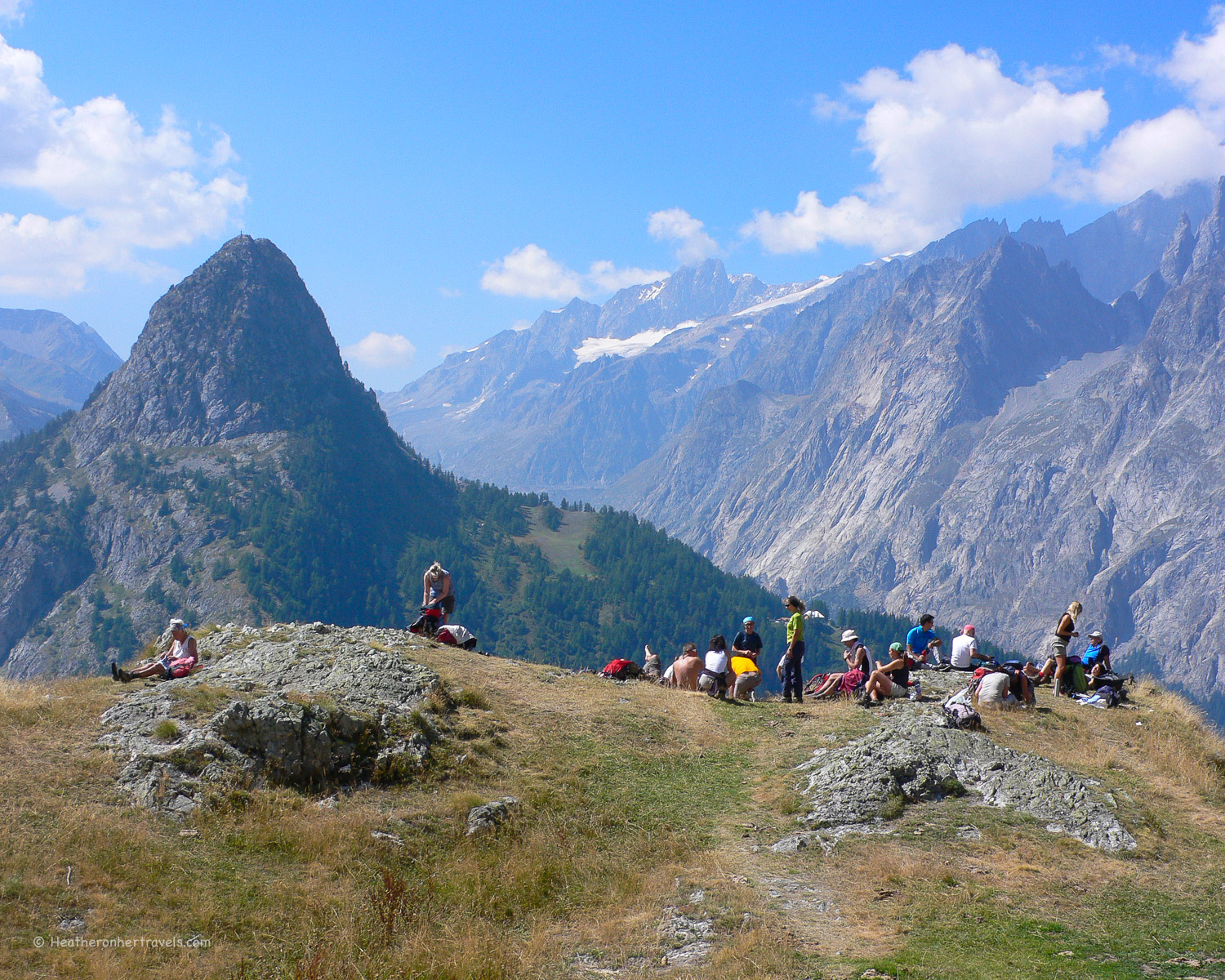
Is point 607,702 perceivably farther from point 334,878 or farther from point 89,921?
point 89,921

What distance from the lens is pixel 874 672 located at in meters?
23.3

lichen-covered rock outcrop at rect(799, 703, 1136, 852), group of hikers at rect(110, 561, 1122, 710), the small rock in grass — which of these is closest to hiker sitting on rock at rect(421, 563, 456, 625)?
group of hikers at rect(110, 561, 1122, 710)

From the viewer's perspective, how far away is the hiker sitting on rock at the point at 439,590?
25.2 m

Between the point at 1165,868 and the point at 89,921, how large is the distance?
643 inches

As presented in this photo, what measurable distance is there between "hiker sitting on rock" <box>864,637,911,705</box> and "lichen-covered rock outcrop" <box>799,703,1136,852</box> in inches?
179

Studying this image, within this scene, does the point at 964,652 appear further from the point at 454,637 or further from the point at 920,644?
the point at 454,637

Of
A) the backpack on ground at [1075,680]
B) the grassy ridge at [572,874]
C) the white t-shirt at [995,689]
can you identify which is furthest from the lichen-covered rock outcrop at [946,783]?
the backpack on ground at [1075,680]

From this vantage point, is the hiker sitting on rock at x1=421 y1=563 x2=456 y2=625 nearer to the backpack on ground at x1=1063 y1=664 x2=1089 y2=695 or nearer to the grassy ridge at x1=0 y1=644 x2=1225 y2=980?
the grassy ridge at x1=0 y1=644 x2=1225 y2=980

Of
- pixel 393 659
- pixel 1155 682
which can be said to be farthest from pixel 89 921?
pixel 1155 682

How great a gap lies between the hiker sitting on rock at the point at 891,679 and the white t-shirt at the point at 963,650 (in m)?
3.11

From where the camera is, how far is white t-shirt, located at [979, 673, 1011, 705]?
2227cm

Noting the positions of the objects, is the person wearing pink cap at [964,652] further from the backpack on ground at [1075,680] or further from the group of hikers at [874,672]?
the backpack on ground at [1075,680]

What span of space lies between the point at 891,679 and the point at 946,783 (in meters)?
7.54

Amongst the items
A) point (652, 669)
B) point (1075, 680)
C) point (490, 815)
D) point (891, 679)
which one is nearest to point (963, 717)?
point (891, 679)
